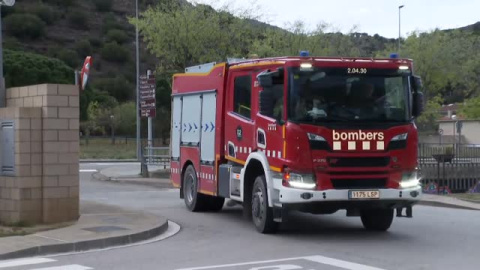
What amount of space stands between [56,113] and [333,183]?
5.37 m

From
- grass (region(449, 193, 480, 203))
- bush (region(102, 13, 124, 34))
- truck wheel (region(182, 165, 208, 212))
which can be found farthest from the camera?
bush (region(102, 13, 124, 34))

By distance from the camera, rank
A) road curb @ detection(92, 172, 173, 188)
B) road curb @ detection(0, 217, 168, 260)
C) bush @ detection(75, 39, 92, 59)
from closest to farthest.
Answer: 1. road curb @ detection(0, 217, 168, 260)
2. road curb @ detection(92, 172, 173, 188)
3. bush @ detection(75, 39, 92, 59)

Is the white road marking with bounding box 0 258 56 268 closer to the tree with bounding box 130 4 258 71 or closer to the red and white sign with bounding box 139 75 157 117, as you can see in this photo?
the red and white sign with bounding box 139 75 157 117

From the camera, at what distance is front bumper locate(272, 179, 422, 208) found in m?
13.3

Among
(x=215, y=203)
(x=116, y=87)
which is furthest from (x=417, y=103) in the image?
(x=116, y=87)

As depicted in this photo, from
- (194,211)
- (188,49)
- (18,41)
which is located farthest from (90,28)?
(194,211)

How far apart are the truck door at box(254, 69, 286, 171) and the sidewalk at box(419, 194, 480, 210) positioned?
7503mm

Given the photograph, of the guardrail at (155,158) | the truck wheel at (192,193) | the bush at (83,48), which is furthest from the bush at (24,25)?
the truck wheel at (192,193)

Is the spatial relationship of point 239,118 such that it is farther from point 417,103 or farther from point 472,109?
point 472,109

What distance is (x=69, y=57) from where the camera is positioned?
325 ft

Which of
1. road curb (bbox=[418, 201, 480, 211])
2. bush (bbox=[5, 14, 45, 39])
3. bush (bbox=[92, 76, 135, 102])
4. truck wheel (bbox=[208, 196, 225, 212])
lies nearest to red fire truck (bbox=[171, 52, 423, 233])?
truck wheel (bbox=[208, 196, 225, 212])

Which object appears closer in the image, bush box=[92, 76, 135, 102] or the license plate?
the license plate

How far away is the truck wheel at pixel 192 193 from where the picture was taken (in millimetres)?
18172

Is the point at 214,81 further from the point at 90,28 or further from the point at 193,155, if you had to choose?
the point at 90,28
